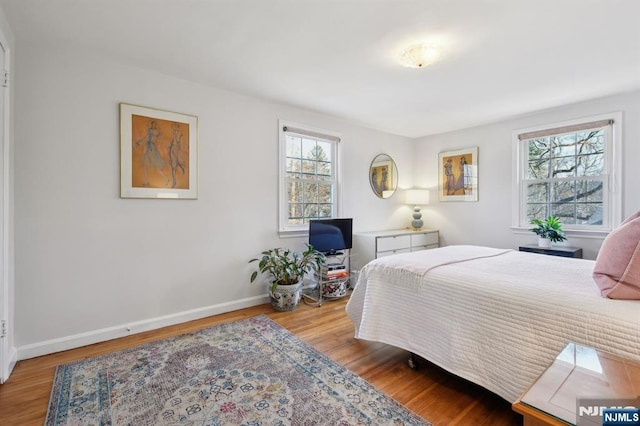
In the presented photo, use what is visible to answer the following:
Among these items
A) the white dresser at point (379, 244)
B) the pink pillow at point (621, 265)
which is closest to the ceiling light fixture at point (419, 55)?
the pink pillow at point (621, 265)

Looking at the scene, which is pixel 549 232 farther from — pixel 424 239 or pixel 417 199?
pixel 417 199

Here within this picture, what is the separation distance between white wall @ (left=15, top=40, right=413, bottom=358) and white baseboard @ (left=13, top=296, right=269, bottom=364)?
0.04 feet

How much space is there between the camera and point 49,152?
231cm

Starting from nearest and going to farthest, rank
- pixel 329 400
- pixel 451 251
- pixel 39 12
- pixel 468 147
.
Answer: pixel 329 400
pixel 39 12
pixel 451 251
pixel 468 147

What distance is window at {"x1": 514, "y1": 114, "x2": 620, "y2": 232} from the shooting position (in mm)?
3375

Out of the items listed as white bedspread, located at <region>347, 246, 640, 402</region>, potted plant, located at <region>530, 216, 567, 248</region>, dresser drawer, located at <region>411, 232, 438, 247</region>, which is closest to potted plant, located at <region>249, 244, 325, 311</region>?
white bedspread, located at <region>347, 246, 640, 402</region>

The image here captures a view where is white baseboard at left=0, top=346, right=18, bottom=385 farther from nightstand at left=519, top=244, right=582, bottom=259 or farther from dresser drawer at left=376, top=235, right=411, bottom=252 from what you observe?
nightstand at left=519, top=244, right=582, bottom=259

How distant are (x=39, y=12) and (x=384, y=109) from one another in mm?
3211

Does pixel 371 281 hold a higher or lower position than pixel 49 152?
lower

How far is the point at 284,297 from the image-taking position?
322 cm

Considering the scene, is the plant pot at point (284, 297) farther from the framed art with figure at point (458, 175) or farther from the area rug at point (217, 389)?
the framed art with figure at point (458, 175)

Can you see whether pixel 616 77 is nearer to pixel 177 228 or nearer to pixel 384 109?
pixel 384 109

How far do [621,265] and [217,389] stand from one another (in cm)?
230

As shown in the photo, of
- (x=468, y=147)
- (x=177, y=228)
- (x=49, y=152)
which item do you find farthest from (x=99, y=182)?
(x=468, y=147)
